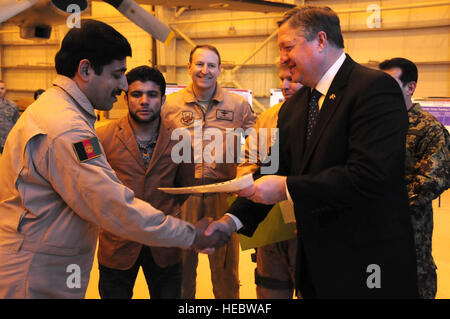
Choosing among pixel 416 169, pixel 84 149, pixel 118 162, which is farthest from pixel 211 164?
pixel 84 149

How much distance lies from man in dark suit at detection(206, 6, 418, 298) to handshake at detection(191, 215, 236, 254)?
46 cm

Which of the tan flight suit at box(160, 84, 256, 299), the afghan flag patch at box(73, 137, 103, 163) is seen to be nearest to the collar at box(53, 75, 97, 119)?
the afghan flag patch at box(73, 137, 103, 163)

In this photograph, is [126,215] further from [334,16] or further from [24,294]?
[334,16]

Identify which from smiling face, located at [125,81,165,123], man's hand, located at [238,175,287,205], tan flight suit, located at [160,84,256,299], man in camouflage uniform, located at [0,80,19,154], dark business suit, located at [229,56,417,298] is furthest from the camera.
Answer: man in camouflage uniform, located at [0,80,19,154]

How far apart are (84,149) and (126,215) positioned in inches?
13.6

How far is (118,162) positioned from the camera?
2531 millimetres

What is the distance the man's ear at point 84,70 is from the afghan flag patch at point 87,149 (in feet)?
1.10

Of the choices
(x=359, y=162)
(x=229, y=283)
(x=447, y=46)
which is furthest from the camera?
(x=447, y=46)

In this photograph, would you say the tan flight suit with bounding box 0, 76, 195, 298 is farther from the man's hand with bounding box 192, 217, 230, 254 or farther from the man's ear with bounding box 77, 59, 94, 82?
the man's hand with bounding box 192, 217, 230, 254

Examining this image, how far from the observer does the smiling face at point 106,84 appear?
71.1 inches

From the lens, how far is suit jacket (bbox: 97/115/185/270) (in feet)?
8.07

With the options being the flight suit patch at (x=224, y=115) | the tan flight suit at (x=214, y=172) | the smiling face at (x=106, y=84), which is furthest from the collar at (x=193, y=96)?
the smiling face at (x=106, y=84)

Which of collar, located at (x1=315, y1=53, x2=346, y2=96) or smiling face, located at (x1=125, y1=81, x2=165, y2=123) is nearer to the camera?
collar, located at (x1=315, y1=53, x2=346, y2=96)
